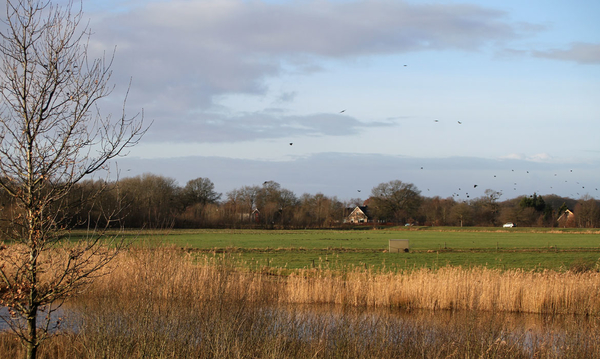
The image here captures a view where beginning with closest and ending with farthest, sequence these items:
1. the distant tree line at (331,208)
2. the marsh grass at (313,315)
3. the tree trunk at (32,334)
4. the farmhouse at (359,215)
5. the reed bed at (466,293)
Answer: the tree trunk at (32,334) → the marsh grass at (313,315) → the reed bed at (466,293) → the distant tree line at (331,208) → the farmhouse at (359,215)

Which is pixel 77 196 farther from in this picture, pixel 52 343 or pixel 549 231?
pixel 549 231

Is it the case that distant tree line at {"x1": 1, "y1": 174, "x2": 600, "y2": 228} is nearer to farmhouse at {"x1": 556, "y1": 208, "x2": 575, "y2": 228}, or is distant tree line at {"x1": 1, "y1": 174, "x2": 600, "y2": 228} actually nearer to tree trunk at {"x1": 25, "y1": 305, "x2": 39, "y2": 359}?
farmhouse at {"x1": 556, "y1": 208, "x2": 575, "y2": 228}

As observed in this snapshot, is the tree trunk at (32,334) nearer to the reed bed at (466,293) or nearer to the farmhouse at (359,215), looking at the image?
the reed bed at (466,293)

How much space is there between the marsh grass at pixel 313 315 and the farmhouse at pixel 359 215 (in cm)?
13042

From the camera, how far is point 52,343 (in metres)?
10.3

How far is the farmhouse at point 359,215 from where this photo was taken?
148875 millimetres

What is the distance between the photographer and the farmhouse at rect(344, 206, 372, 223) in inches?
5861

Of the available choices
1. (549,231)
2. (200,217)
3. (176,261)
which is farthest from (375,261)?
(549,231)

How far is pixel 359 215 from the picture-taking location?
151 meters

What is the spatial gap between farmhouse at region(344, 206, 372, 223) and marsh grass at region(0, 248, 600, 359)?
130420 mm

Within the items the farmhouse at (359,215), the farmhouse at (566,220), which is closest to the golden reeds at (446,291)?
the farmhouse at (566,220)

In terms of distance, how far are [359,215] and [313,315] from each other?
452ft

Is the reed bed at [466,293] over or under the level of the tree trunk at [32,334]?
under

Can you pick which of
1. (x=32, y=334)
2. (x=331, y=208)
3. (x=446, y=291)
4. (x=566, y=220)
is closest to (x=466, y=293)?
(x=446, y=291)
